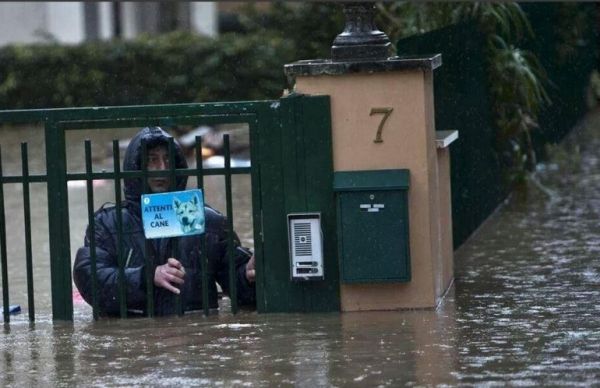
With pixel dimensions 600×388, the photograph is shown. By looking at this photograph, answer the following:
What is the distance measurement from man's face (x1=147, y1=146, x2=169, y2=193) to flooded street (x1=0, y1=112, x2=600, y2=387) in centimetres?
75

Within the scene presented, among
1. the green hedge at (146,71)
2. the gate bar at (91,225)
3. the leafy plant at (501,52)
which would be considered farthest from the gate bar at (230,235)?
the green hedge at (146,71)

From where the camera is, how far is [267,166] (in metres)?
8.18

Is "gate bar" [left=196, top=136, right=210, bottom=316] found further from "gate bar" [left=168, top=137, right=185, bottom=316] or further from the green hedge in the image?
the green hedge

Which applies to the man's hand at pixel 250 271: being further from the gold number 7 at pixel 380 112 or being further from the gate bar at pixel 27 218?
the gate bar at pixel 27 218

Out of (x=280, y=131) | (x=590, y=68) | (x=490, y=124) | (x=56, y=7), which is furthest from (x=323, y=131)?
(x=56, y=7)

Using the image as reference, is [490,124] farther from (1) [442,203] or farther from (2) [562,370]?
(2) [562,370]

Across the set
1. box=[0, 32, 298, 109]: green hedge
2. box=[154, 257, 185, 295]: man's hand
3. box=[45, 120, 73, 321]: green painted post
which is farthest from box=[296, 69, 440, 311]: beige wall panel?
box=[0, 32, 298, 109]: green hedge

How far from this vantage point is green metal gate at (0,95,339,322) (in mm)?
8125

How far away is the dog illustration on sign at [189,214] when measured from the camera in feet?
26.6

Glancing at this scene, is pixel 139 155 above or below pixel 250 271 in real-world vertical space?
above

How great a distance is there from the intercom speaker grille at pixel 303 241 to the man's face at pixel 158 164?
0.81 metres

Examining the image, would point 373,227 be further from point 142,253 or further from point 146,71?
point 146,71

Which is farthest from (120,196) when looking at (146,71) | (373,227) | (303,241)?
(146,71)

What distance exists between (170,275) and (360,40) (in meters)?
1.70
